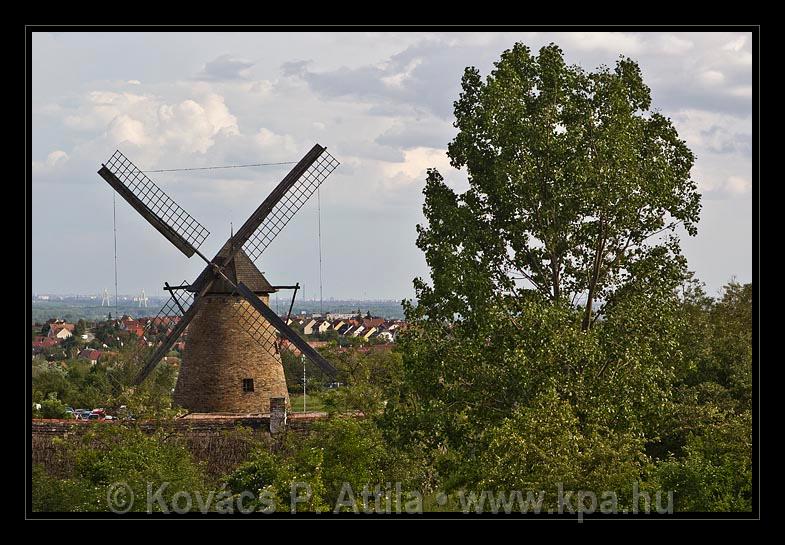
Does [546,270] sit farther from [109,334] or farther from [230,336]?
[109,334]

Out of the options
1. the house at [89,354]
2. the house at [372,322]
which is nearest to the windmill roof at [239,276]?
the house at [89,354]

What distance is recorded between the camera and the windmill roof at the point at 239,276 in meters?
28.2

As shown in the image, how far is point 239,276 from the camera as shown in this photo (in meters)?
28.4

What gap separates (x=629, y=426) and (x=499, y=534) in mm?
7397

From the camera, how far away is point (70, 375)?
48.1 m

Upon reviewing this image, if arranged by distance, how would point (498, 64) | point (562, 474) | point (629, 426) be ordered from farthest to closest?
point (498, 64)
point (629, 426)
point (562, 474)

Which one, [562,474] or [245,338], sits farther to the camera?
[245,338]

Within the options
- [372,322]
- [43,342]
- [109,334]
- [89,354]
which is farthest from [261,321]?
[372,322]

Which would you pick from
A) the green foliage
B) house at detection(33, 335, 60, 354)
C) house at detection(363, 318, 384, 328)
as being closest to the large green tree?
the green foliage

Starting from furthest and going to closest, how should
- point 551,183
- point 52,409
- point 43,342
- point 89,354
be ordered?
point 43,342, point 89,354, point 52,409, point 551,183

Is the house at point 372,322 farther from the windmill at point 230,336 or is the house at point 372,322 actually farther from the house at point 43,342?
the windmill at point 230,336
